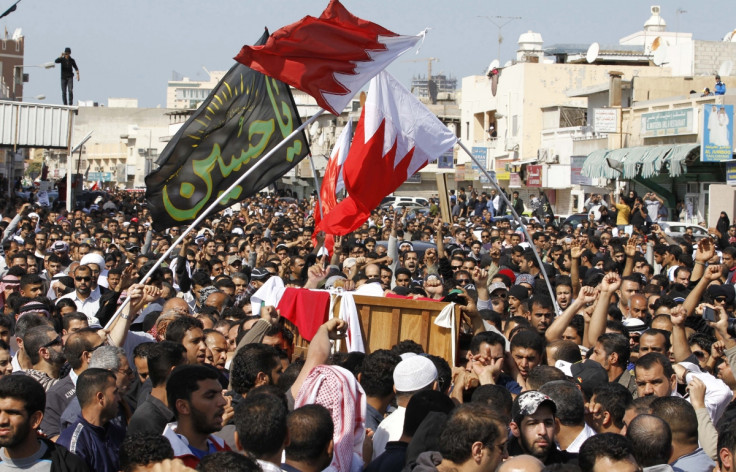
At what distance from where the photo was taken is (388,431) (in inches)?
200

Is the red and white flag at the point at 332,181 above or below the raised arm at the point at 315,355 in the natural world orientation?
above

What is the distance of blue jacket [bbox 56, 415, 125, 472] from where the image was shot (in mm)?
4820

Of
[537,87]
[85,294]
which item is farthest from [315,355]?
[537,87]

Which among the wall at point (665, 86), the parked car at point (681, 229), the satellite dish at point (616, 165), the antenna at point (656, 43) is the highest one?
the antenna at point (656, 43)

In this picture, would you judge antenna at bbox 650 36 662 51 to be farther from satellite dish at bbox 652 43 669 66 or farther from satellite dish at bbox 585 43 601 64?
satellite dish at bbox 585 43 601 64

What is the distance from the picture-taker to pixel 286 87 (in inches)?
384

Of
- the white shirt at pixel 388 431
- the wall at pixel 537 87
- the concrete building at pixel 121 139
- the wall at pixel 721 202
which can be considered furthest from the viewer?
the concrete building at pixel 121 139

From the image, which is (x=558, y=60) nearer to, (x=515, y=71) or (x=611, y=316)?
(x=515, y=71)

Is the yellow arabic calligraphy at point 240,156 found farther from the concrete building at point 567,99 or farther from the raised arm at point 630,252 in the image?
the concrete building at point 567,99

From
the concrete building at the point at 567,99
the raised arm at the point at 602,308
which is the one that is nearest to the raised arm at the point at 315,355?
the raised arm at the point at 602,308

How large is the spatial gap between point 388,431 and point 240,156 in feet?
15.6

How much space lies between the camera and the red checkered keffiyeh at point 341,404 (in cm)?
469

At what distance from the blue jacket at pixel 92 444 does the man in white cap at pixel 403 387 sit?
4.22 feet

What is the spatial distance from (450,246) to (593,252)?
7.51ft
